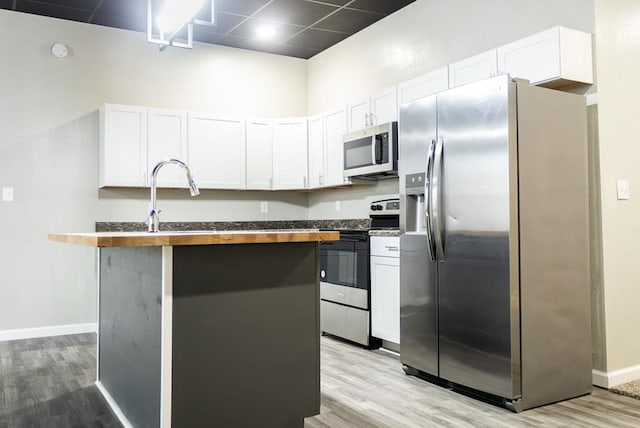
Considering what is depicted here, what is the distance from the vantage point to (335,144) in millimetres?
5086

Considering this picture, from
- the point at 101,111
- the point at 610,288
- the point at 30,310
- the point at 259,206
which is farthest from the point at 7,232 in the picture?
the point at 610,288

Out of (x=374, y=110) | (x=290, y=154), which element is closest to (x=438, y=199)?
(x=374, y=110)

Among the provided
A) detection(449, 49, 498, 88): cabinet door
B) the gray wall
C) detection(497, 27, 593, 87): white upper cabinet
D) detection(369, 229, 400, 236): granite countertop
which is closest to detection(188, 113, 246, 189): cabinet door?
the gray wall

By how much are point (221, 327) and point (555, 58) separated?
2.30 meters

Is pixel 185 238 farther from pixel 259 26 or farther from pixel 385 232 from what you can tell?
pixel 259 26

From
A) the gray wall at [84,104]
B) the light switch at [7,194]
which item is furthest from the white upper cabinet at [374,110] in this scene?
the light switch at [7,194]

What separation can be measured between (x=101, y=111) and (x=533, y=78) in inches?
143

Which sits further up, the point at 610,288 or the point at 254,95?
the point at 254,95

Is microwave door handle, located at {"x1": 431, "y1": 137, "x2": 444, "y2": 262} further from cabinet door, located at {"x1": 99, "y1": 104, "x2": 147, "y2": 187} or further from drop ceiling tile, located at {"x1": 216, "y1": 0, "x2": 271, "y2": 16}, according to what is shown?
cabinet door, located at {"x1": 99, "y1": 104, "x2": 147, "y2": 187}

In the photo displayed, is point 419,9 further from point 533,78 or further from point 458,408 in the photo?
point 458,408

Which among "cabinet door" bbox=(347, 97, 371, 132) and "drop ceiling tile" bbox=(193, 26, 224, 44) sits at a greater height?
"drop ceiling tile" bbox=(193, 26, 224, 44)

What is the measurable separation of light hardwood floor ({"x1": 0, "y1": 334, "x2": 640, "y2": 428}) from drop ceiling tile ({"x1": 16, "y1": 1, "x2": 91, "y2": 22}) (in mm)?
2852

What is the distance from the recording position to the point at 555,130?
9.55ft

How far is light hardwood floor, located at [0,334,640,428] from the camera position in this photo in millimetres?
2574
